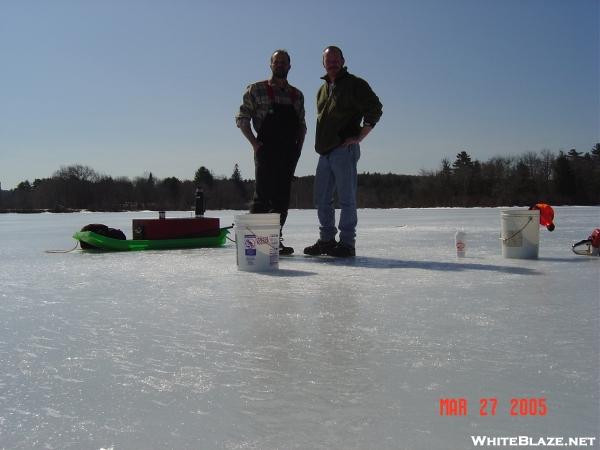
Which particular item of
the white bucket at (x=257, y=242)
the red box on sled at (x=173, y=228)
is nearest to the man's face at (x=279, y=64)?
the white bucket at (x=257, y=242)

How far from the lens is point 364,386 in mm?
1327

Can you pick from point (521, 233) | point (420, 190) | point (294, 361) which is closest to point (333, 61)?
point (521, 233)

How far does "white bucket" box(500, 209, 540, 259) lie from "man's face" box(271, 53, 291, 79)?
223cm

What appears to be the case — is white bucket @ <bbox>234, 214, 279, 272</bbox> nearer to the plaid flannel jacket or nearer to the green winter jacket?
the green winter jacket

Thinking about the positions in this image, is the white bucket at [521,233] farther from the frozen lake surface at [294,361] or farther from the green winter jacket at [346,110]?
the green winter jacket at [346,110]

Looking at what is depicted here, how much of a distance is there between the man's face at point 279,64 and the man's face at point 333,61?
0.40 m

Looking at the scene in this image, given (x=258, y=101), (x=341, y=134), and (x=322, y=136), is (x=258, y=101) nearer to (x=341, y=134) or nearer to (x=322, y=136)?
(x=322, y=136)

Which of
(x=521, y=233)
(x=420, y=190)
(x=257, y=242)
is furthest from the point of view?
(x=420, y=190)

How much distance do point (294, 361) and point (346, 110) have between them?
3.06m

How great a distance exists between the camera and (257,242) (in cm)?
362

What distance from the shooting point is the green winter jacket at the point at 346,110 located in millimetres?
4207

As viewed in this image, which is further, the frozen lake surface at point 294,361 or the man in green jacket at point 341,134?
the man in green jacket at point 341,134
